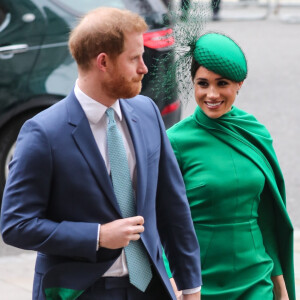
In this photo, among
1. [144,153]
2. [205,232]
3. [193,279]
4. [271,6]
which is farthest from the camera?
[271,6]

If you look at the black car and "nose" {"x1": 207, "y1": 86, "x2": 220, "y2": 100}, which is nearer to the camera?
"nose" {"x1": 207, "y1": 86, "x2": 220, "y2": 100}

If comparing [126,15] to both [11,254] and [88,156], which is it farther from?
[11,254]

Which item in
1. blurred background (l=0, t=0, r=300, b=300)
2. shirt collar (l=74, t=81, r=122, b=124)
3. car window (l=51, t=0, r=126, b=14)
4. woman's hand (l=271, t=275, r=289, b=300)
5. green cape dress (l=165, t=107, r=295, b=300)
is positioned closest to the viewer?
shirt collar (l=74, t=81, r=122, b=124)

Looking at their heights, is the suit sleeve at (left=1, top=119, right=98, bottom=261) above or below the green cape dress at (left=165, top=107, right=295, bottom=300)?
above

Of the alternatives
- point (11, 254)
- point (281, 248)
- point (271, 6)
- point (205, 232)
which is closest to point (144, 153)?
point (205, 232)

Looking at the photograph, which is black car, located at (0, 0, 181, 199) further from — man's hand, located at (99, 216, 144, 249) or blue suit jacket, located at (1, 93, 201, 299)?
man's hand, located at (99, 216, 144, 249)

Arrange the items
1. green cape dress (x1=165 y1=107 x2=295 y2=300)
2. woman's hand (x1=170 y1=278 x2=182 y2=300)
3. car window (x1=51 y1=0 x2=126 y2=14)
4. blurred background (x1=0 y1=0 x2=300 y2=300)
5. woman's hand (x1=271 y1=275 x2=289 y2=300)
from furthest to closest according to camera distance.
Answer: car window (x1=51 y1=0 x2=126 y2=14)
blurred background (x1=0 y1=0 x2=300 y2=300)
woman's hand (x1=271 y1=275 x2=289 y2=300)
green cape dress (x1=165 y1=107 x2=295 y2=300)
woman's hand (x1=170 y1=278 x2=182 y2=300)

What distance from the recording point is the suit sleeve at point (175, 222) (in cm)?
293

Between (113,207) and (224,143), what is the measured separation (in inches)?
38.9

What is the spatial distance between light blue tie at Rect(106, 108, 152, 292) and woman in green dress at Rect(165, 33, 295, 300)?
0.76 metres

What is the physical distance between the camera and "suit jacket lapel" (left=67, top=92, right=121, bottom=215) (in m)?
2.62

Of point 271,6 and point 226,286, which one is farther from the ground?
point 226,286

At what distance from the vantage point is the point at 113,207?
2658 millimetres

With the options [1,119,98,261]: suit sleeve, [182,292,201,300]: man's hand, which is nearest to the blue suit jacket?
[1,119,98,261]: suit sleeve
